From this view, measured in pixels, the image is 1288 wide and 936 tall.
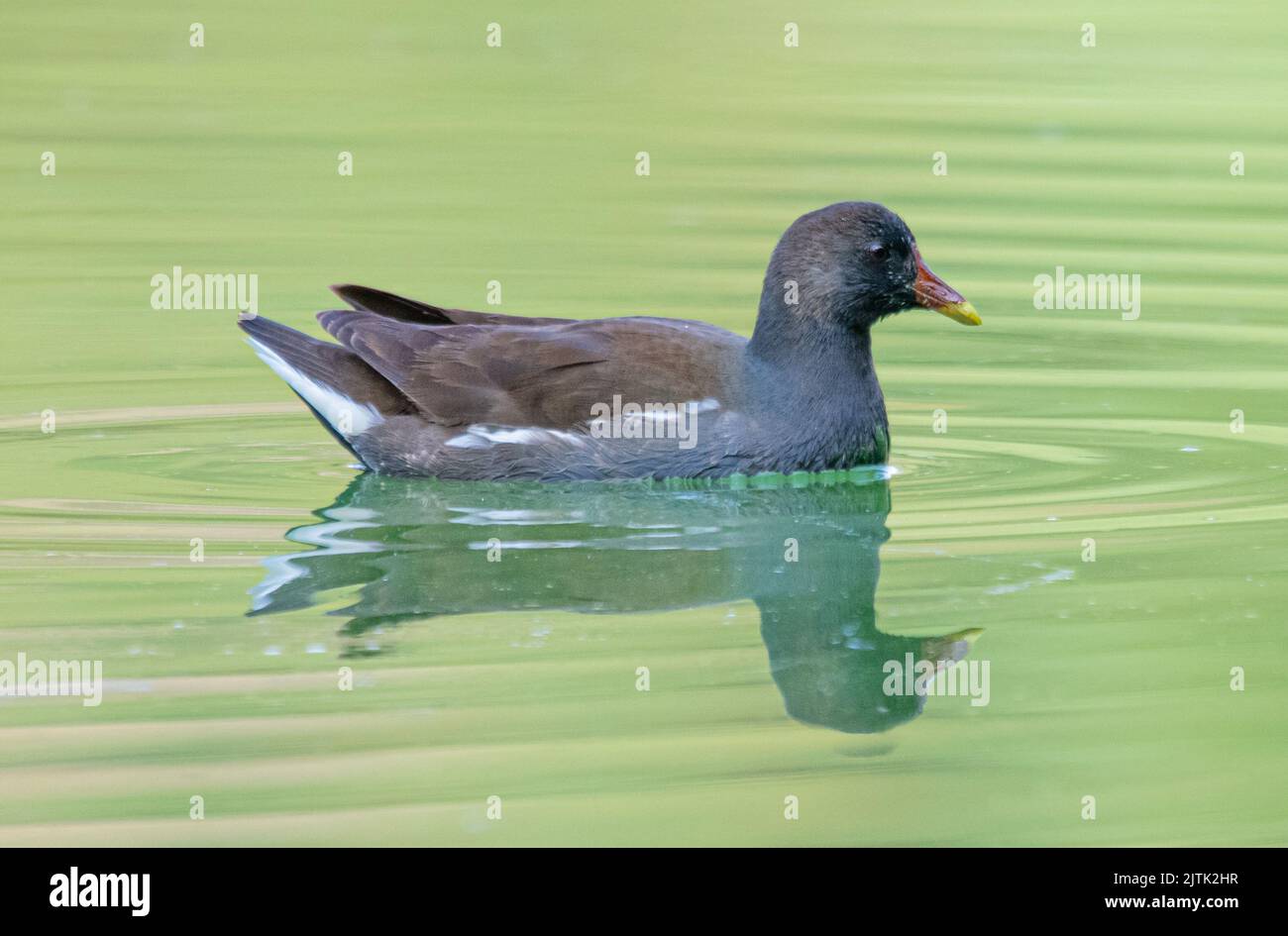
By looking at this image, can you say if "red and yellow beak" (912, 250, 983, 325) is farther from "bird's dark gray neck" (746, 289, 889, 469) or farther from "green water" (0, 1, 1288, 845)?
"green water" (0, 1, 1288, 845)

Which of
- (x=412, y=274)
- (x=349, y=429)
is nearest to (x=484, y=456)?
(x=349, y=429)

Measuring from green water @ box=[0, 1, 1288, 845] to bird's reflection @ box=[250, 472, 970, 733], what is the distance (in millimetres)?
22

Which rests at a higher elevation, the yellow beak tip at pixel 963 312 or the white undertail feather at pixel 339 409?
the yellow beak tip at pixel 963 312

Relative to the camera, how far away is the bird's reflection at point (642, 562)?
7.12 metres

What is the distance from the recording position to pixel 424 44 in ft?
70.5

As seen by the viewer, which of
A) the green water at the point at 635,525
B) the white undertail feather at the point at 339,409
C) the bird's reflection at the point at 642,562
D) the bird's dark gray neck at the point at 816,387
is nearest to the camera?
the green water at the point at 635,525

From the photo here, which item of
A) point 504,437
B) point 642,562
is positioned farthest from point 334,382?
point 642,562

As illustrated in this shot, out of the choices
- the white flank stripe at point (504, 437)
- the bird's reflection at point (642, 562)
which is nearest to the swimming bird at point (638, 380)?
the white flank stripe at point (504, 437)

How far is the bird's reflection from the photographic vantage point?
23.4 feet

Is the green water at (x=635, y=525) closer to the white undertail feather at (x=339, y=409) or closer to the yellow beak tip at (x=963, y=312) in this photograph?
the white undertail feather at (x=339, y=409)

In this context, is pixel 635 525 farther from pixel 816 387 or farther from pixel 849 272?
pixel 849 272

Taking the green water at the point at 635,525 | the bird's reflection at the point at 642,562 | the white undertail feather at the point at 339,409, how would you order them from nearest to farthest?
1. the green water at the point at 635,525
2. the bird's reflection at the point at 642,562
3. the white undertail feather at the point at 339,409

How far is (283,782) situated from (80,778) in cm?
54

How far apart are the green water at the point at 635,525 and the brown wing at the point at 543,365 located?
37cm
